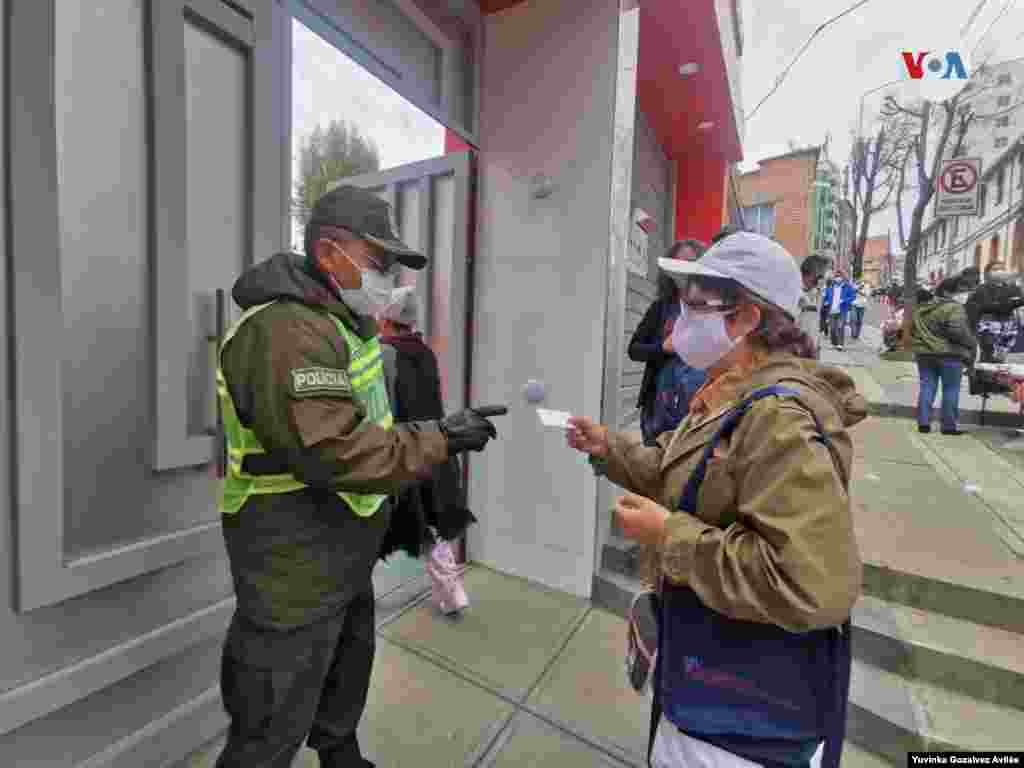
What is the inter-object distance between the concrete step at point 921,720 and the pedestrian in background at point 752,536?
1.56 metres

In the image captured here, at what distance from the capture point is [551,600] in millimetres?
3377

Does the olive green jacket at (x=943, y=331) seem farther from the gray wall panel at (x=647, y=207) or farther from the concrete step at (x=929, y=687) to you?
the concrete step at (x=929, y=687)

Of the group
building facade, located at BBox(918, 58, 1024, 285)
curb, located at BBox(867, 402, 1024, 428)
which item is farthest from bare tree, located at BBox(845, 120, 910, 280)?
curb, located at BBox(867, 402, 1024, 428)

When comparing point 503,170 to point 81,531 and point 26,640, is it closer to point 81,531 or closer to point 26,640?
point 81,531

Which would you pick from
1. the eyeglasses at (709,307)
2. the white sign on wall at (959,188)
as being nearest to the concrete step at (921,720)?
the eyeglasses at (709,307)

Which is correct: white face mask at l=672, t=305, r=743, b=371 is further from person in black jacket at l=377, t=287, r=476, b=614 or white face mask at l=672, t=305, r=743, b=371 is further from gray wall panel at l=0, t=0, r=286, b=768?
gray wall panel at l=0, t=0, r=286, b=768

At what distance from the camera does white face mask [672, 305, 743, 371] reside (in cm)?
128

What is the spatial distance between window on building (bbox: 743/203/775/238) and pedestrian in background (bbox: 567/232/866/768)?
26128 millimetres

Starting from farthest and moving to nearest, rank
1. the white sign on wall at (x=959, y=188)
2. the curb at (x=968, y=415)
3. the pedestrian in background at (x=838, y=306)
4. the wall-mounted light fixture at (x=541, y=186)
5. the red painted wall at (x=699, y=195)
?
the pedestrian in background at (x=838, y=306), the white sign on wall at (x=959, y=188), the red painted wall at (x=699, y=195), the curb at (x=968, y=415), the wall-mounted light fixture at (x=541, y=186)

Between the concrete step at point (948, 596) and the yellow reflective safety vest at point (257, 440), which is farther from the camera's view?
the concrete step at point (948, 596)

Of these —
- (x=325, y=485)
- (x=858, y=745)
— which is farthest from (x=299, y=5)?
(x=858, y=745)

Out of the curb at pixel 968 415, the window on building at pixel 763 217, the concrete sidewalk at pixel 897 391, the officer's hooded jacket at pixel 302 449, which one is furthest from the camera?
the window on building at pixel 763 217

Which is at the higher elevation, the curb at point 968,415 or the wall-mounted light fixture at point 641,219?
the wall-mounted light fixture at point 641,219

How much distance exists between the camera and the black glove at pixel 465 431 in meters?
1.55
